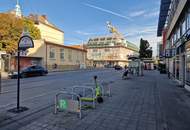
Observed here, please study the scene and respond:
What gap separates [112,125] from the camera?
559 centimetres

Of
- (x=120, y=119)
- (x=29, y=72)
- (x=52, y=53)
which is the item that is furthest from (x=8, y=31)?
(x=120, y=119)

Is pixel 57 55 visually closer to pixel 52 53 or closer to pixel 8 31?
pixel 52 53

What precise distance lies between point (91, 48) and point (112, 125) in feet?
363

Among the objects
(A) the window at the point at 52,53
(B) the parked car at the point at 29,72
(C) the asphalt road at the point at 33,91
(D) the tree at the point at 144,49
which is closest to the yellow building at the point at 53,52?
(A) the window at the point at 52,53

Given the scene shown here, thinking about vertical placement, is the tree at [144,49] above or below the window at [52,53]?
above

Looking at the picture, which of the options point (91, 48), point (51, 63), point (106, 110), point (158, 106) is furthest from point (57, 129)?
point (91, 48)

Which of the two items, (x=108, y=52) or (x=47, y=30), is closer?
(x=47, y=30)

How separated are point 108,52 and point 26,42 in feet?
335

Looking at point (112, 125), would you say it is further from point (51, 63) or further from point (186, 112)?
point (51, 63)

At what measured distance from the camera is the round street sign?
23.1ft

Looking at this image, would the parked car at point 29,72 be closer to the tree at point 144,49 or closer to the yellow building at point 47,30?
the yellow building at point 47,30

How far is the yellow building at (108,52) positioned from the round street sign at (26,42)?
94.0 metres

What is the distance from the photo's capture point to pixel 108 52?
109 metres

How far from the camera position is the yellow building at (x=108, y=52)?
10525 cm
